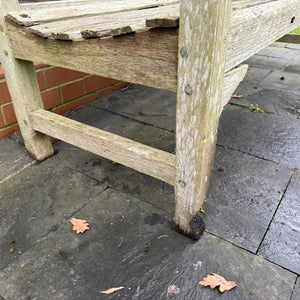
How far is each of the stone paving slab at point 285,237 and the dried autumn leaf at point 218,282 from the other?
0.25m

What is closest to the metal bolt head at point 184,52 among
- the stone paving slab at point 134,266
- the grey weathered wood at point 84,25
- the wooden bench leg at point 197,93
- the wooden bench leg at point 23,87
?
the wooden bench leg at point 197,93

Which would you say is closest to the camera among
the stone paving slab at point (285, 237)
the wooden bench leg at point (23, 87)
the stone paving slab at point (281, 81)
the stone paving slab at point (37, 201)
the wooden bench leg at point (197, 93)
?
the wooden bench leg at point (197, 93)

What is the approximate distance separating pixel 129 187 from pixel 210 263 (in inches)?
28.5

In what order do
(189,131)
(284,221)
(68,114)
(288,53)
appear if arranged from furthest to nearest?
1. (288,53)
2. (68,114)
3. (284,221)
4. (189,131)

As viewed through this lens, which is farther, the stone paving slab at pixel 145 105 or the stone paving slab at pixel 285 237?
the stone paving slab at pixel 145 105

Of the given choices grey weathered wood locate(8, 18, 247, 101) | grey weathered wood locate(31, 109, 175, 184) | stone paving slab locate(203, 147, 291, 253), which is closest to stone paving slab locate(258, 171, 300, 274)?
stone paving slab locate(203, 147, 291, 253)

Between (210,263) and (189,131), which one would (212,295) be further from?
(189,131)

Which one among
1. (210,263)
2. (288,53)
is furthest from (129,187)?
(288,53)

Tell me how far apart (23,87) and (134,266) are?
1.31 metres

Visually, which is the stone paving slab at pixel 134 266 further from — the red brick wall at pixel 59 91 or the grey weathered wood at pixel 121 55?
the red brick wall at pixel 59 91

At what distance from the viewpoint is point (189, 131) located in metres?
1.16

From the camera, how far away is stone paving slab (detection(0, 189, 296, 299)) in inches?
47.2

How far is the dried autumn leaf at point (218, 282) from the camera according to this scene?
1196 mm

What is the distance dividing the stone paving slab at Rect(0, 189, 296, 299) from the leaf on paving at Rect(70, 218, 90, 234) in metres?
0.03
